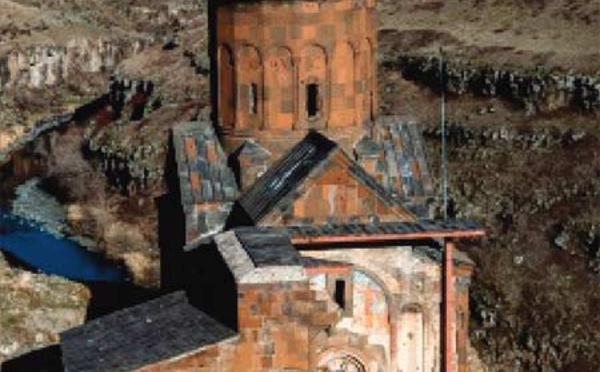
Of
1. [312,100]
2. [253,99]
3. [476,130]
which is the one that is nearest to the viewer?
[312,100]

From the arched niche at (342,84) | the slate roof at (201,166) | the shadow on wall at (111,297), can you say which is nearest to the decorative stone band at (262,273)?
the slate roof at (201,166)

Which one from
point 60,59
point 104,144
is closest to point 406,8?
point 104,144

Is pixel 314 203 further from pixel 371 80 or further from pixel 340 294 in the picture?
pixel 371 80

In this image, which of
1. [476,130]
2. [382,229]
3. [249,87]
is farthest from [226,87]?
[476,130]

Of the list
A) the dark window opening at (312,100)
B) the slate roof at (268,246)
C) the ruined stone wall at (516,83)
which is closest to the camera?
the slate roof at (268,246)

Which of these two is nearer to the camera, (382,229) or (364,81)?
(382,229)

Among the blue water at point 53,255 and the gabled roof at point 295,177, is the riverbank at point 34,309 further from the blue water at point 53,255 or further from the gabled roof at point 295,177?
the blue water at point 53,255
